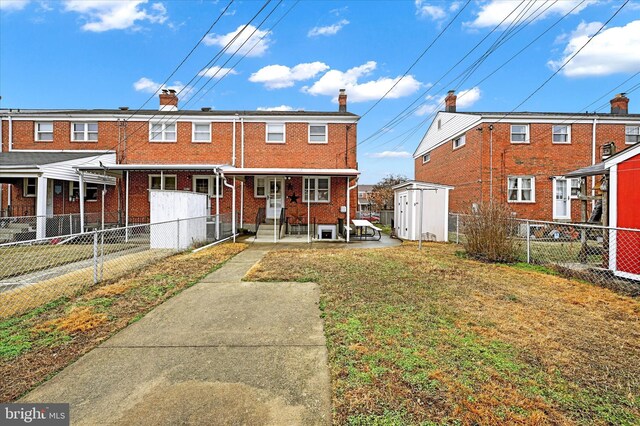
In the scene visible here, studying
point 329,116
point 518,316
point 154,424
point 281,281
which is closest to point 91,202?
point 329,116

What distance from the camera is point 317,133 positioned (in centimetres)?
1752

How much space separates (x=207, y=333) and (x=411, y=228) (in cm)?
1253

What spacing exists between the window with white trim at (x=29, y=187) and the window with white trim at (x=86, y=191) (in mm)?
1647

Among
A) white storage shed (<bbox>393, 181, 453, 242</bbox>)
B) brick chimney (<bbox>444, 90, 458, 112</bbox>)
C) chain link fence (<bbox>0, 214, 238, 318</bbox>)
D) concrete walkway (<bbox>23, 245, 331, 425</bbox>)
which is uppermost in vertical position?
brick chimney (<bbox>444, 90, 458, 112</bbox>)

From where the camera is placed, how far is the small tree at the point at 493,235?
9477mm

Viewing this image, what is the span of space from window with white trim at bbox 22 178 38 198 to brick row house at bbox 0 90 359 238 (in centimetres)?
4

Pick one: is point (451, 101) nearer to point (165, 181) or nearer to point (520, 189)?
point (520, 189)

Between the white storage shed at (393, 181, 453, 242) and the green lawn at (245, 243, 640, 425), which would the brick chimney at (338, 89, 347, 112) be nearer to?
the white storage shed at (393, 181, 453, 242)

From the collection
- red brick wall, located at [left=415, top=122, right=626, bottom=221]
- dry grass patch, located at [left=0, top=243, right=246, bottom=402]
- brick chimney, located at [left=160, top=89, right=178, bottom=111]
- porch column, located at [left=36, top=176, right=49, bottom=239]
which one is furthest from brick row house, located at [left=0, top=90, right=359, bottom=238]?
dry grass patch, located at [left=0, top=243, right=246, bottom=402]

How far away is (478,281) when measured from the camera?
697 cm

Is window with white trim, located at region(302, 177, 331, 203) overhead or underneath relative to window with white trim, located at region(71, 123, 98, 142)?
underneath

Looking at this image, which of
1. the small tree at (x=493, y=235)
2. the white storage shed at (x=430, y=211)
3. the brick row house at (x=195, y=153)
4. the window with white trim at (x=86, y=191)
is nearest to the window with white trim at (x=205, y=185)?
the brick row house at (x=195, y=153)

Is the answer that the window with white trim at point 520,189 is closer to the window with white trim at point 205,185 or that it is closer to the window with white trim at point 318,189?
the window with white trim at point 318,189

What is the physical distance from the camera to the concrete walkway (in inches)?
99.4
